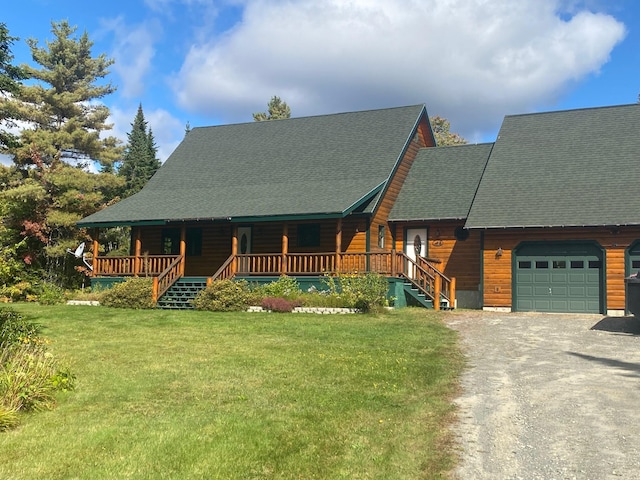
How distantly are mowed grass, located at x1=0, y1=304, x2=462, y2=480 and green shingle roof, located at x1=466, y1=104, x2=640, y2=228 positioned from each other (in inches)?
348

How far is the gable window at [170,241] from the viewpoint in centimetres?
2598

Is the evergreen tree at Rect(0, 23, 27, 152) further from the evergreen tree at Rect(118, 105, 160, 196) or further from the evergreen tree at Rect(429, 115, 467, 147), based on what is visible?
the evergreen tree at Rect(429, 115, 467, 147)

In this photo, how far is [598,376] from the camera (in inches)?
352

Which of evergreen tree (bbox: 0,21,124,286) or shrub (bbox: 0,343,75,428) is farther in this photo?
evergreen tree (bbox: 0,21,124,286)

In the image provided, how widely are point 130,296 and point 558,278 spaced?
15.1 meters

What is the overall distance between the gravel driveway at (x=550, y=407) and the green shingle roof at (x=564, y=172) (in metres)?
6.59

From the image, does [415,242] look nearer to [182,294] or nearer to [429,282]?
[429,282]

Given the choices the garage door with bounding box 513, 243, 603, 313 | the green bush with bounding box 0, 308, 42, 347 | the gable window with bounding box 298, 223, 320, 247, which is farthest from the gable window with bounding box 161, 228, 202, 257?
the garage door with bounding box 513, 243, 603, 313

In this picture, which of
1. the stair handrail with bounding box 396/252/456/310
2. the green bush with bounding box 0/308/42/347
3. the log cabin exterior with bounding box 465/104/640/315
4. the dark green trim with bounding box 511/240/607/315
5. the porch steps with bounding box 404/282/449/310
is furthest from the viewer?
the porch steps with bounding box 404/282/449/310

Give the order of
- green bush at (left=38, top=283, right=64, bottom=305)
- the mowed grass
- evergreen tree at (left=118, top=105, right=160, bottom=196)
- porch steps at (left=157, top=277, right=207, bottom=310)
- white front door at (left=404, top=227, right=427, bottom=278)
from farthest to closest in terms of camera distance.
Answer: evergreen tree at (left=118, top=105, right=160, bottom=196)
white front door at (left=404, top=227, right=427, bottom=278)
green bush at (left=38, top=283, right=64, bottom=305)
porch steps at (left=157, top=277, right=207, bottom=310)
the mowed grass

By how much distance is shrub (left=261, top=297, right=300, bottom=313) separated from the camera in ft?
59.8

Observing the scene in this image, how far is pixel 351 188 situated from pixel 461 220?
4.48 metres

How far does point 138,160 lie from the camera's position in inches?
1976

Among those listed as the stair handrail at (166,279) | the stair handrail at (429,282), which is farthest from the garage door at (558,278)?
the stair handrail at (166,279)
